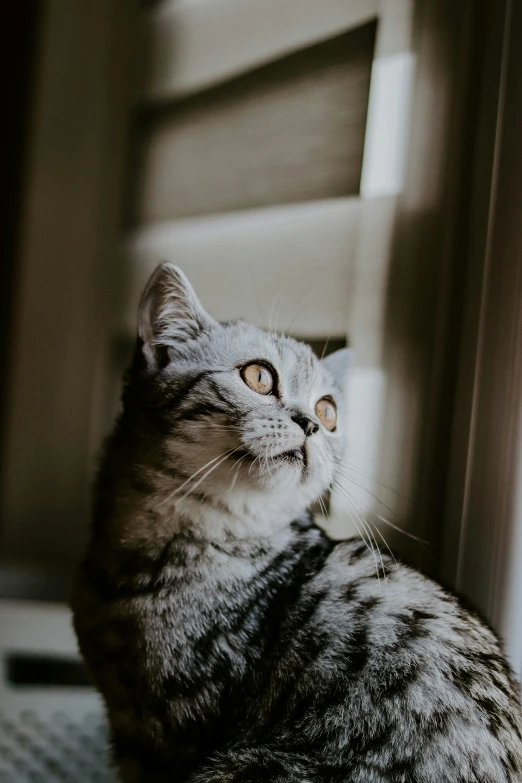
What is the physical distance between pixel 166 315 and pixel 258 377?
14 centimetres

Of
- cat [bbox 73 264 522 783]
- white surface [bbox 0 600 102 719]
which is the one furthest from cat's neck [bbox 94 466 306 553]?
white surface [bbox 0 600 102 719]

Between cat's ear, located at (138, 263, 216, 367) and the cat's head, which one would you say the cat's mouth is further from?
cat's ear, located at (138, 263, 216, 367)

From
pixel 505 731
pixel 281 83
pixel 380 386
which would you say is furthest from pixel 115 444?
pixel 281 83

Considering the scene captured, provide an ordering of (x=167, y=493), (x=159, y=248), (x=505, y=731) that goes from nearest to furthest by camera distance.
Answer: (x=505, y=731) < (x=167, y=493) < (x=159, y=248)

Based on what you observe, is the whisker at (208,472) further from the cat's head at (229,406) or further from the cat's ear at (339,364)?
the cat's ear at (339,364)

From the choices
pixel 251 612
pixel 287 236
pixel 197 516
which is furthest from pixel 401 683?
pixel 287 236

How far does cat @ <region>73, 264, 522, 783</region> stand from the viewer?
2.16 ft

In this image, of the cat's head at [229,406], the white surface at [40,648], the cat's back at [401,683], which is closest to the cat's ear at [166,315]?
the cat's head at [229,406]

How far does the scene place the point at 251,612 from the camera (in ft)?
2.44

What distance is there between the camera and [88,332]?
5.11 ft

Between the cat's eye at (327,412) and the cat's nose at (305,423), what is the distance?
0.09 m

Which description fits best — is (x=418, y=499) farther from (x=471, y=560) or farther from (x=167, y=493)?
Result: (x=167, y=493)

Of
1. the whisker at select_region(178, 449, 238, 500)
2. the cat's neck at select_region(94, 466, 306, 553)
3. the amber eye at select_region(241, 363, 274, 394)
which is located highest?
the amber eye at select_region(241, 363, 274, 394)

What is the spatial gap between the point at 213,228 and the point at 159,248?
0.18 metres
